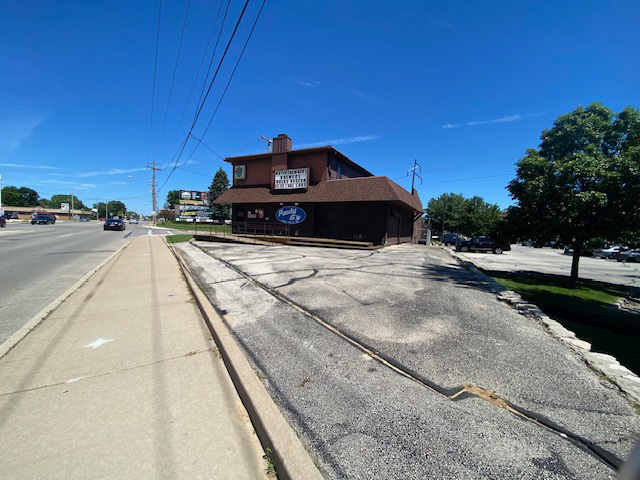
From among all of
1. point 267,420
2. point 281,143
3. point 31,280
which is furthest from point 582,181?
point 281,143

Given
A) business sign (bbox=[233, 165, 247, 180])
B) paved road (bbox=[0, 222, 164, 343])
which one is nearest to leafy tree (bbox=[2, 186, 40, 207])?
business sign (bbox=[233, 165, 247, 180])

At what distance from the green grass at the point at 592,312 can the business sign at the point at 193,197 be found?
88269mm

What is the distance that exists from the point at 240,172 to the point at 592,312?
82.6 feet

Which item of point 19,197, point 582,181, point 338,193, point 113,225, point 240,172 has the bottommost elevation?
point 113,225

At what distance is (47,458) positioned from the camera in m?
2.24

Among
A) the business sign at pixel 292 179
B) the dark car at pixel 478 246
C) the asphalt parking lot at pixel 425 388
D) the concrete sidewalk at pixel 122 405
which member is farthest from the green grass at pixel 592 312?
the dark car at pixel 478 246

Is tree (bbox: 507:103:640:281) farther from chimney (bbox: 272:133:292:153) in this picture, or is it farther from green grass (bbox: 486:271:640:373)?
chimney (bbox: 272:133:292:153)

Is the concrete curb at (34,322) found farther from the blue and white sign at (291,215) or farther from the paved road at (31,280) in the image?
the blue and white sign at (291,215)

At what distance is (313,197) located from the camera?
70.1ft

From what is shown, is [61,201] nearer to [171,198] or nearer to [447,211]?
[171,198]

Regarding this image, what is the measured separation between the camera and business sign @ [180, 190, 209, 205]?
284ft

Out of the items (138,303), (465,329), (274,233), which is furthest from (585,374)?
(274,233)

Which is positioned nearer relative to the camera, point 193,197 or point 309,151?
point 309,151

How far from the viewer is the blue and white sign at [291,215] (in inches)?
866
